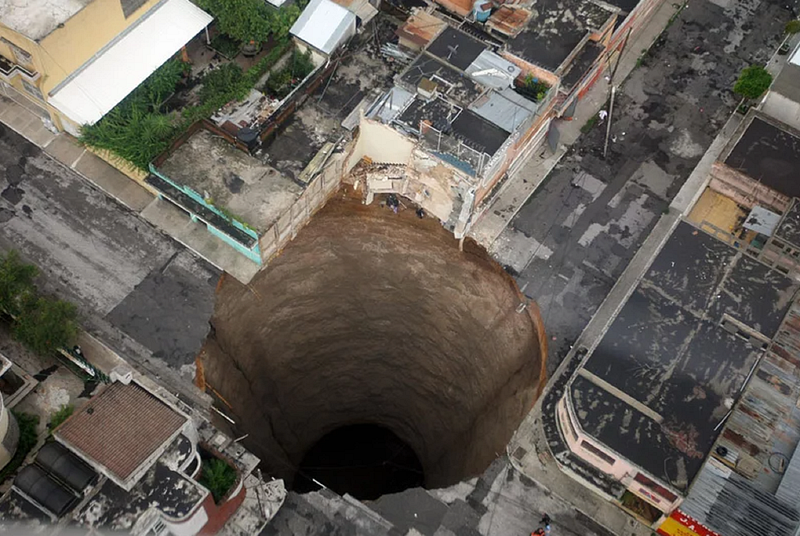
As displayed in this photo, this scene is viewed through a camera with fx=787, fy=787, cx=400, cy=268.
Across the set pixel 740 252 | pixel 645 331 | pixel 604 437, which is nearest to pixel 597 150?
pixel 740 252

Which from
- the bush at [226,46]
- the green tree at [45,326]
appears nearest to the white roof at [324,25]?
the bush at [226,46]

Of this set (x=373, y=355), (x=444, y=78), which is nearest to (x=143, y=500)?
(x=373, y=355)

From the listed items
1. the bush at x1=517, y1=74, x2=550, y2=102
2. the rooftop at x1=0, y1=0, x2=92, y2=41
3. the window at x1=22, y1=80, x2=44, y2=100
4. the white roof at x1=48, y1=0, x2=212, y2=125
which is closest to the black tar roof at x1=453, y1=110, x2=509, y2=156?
the bush at x1=517, y1=74, x2=550, y2=102

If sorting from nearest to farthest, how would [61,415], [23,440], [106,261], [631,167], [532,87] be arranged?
[61,415], [23,440], [106,261], [532,87], [631,167]

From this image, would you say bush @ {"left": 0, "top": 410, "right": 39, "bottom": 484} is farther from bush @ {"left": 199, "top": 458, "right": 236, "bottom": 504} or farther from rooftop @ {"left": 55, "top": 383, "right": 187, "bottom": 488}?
bush @ {"left": 199, "top": 458, "right": 236, "bottom": 504}

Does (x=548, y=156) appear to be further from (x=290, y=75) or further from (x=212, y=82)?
(x=212, y=82)

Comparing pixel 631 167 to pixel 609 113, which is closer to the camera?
pixel 631 167
